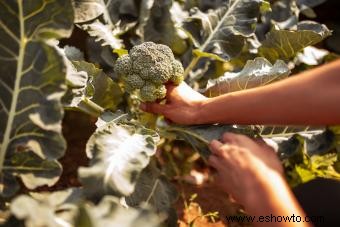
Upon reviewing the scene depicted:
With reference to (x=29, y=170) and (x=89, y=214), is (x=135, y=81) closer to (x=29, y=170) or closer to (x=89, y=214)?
(x=29, y=170)

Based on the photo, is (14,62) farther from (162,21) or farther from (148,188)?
(162,21)

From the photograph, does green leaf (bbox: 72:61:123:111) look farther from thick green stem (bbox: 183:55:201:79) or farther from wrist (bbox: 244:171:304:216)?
wrist (bbox: 244:171:304:216)

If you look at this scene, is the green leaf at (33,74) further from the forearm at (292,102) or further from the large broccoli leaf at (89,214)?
the forearm at (292,102)

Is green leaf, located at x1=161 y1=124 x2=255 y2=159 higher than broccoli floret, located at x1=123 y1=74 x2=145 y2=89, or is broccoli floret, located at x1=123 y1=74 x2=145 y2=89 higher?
broccoli floret, located at x1=123 y1=74 x2=145 y2=89

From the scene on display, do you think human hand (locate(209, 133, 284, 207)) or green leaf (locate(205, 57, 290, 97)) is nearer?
human hand (locate(209, 133, 284, 207))

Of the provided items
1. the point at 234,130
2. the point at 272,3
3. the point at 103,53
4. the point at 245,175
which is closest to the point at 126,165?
the point at 245,175

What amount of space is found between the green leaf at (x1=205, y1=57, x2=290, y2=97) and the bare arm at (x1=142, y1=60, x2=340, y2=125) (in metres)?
0.22

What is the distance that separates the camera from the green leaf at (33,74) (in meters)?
1.35

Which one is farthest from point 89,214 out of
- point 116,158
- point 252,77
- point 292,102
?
point 252,77

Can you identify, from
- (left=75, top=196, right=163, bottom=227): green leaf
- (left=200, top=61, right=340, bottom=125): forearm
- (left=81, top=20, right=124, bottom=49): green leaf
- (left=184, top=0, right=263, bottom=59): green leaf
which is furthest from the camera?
(left=184, top=0, right=263, bottom=59): green leaf

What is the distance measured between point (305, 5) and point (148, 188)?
1.59 metres

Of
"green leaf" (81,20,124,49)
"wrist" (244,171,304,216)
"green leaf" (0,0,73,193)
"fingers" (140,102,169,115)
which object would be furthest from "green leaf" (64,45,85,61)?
"wrist" (244,171,304,216)

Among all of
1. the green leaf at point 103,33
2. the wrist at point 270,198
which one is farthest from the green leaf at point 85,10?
the wrist at point 270,198

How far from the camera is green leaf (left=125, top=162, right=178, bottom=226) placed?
5.86 ft
